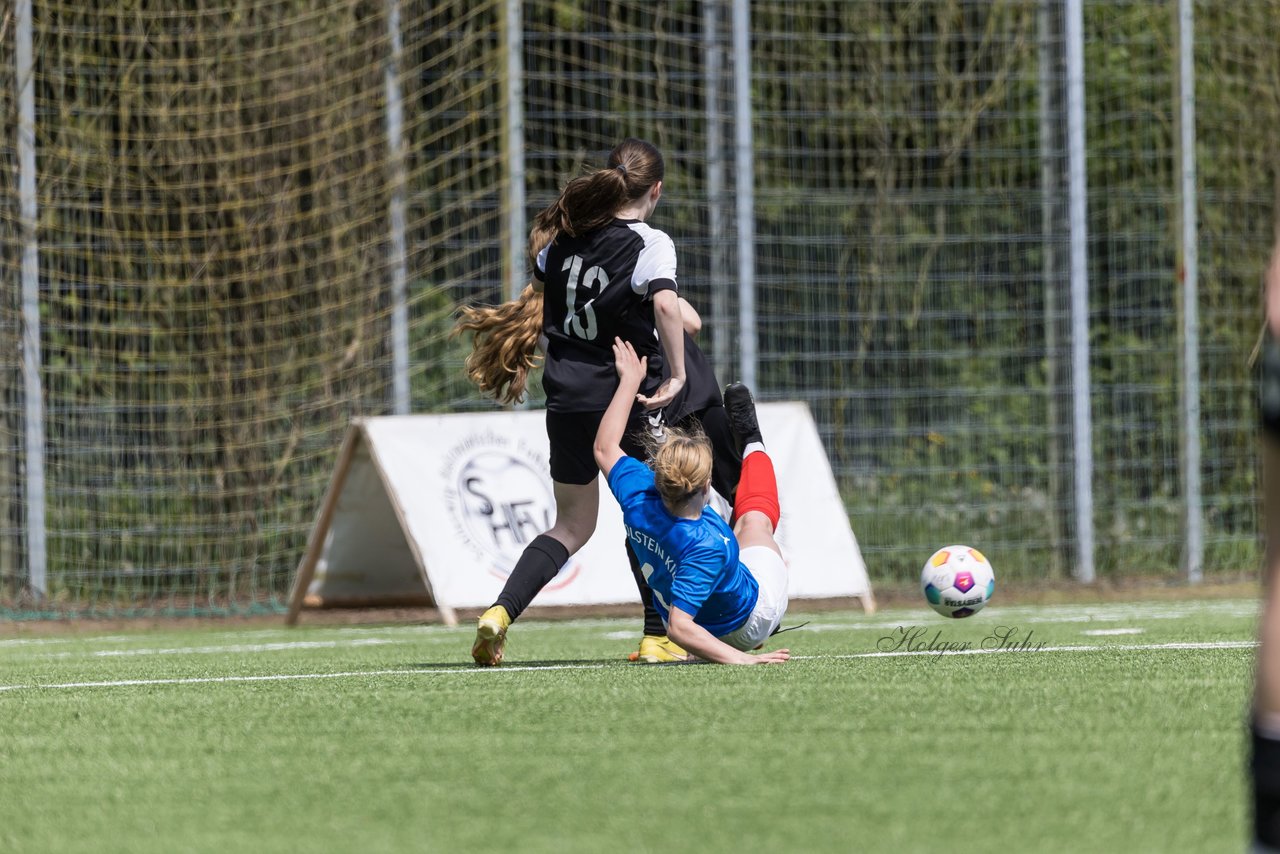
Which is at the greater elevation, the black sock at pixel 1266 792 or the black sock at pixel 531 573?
the black sock at pixel 1266 792

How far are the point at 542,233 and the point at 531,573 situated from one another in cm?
106

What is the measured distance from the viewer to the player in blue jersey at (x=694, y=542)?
453 centimetres

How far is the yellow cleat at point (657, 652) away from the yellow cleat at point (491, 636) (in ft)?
1.48

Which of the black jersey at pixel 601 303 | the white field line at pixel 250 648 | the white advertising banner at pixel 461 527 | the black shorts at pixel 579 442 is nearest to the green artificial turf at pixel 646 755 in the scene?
the black shorts at pixel 579 442

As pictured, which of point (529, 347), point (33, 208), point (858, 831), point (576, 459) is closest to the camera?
point (858, 831)

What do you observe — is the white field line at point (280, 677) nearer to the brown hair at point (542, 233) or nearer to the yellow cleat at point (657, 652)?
the yellow cleat at point (657, 652)

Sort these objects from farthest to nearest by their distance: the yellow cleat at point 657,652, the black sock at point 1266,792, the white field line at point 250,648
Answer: the white field line at point 250,648
the yellow cleat at point 657,652
the black sock at point 1266,792

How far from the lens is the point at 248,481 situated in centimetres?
953

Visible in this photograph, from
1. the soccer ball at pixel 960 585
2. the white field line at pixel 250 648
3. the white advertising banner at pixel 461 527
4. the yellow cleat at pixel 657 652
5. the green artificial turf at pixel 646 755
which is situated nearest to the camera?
the green artificial turf at pixel 646 755

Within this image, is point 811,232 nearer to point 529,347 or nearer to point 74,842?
point 529,347

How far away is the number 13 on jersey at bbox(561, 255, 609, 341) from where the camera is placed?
5.04 metres

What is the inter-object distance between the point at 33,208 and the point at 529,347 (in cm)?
458

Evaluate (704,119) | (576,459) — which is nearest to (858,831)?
(576,459)

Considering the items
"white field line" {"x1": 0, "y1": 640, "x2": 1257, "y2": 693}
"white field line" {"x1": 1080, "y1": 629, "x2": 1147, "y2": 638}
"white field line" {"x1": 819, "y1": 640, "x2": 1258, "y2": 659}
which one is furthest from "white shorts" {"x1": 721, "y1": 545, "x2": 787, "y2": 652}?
"white field line" {"x1": 1080, "y1": 629, "x2": 1147, "y2": 638}
